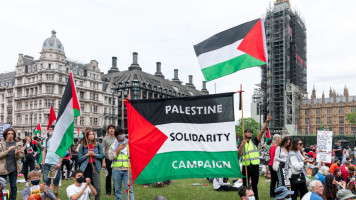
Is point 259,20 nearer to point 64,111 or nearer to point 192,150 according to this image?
point 192,150

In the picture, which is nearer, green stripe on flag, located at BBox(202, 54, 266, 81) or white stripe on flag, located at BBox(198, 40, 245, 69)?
green stripe on flag, located at BBox(202, 54, 266, 81)

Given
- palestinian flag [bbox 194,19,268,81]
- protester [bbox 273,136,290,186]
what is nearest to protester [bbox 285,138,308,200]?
protester [bbox 273,136,290,186]

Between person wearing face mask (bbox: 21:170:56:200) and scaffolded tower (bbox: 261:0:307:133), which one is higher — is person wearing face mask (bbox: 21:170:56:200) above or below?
below

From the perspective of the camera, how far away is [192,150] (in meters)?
6.41

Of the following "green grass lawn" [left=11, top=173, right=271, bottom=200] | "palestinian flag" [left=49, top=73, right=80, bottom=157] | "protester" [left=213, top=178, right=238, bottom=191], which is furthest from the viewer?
"protester" [left=213, top=178, right=238, bottom=191]

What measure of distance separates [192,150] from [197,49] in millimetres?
2764

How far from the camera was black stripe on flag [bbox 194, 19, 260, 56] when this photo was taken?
7551 millimetres

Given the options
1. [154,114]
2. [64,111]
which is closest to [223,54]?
[154,114]

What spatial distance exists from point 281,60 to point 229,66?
65.6 m

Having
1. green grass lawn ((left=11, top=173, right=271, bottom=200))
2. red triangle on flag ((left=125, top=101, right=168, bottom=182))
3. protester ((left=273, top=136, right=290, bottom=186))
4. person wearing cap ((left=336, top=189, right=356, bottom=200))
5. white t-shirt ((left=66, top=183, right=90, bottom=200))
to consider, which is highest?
red triangle on flag ((left=125, top=101, right=168, bottom=182))

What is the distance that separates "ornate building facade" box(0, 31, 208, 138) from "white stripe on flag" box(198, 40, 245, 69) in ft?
169

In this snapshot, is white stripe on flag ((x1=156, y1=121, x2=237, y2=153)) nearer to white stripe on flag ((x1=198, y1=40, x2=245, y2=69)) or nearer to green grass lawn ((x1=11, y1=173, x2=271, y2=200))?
white stripe on flag ((x1=198, y1=40, x2=245, y2=69))

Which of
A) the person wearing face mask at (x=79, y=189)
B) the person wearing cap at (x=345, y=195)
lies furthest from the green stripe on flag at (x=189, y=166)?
the person wearing cap at (x=345, y=195)

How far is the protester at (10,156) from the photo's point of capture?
7.57 metres
